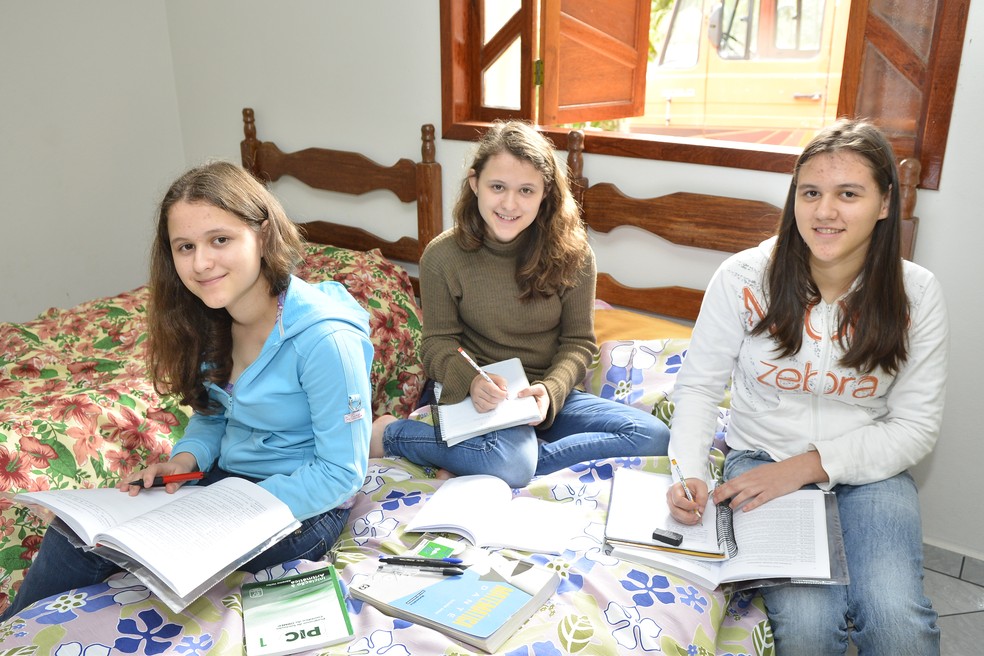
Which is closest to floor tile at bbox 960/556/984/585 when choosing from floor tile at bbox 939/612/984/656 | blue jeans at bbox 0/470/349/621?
floor tile at bbox 939/612/984/656

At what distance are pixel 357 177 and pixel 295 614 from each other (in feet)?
5.61

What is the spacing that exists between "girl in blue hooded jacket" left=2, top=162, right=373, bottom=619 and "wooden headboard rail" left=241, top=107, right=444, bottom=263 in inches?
40.4

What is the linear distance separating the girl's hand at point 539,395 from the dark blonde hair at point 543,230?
8.6 inches

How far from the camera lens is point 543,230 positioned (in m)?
1.74

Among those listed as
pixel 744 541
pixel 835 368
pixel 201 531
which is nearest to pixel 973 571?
pixel 835 368

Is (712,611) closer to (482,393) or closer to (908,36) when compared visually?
(482,393)

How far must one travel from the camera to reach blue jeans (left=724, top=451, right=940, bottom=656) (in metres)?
1.13

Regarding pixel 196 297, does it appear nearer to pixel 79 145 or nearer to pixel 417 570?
pixel 417 570

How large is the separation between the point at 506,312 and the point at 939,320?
833 millimetres

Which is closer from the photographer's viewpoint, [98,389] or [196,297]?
[196,297]

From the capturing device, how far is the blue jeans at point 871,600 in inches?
44.3

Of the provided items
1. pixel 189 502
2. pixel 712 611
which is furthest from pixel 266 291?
pixel 712 611

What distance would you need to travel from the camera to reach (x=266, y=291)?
53.6 inches

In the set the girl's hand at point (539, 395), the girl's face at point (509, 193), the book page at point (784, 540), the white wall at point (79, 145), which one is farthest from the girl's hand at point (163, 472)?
the white wall at point (79, 145)
